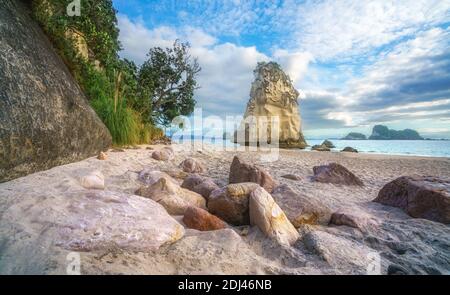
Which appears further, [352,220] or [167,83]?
[167,83]

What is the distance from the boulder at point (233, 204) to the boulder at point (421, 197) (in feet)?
6.30

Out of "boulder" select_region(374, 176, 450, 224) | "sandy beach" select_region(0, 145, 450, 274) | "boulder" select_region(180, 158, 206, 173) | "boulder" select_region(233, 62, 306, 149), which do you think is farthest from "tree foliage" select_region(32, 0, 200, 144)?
"boulder" select_region(233, 62, 306, 149)

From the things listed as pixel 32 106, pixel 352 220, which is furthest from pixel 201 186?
pixel 32 106

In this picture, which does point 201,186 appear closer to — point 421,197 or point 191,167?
point 191,167

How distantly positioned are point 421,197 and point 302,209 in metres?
1.54

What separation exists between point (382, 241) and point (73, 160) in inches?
154

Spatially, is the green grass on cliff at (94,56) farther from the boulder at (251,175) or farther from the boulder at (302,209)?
the boulder at (302,209)

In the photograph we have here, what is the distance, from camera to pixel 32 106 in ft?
9.11

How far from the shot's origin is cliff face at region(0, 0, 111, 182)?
2.44 meters

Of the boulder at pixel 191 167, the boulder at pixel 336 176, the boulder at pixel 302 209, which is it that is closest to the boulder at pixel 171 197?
the boulder at pixel 302 209

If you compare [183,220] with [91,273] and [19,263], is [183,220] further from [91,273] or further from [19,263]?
[19,263]

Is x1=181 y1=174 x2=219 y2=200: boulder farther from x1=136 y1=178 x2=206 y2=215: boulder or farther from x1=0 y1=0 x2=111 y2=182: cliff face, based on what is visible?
x1=0 y1=0 x2=111 y2=182: cliff face

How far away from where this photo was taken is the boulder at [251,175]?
3.35 metres

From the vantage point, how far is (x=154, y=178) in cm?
324
